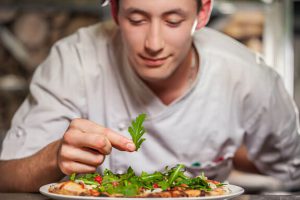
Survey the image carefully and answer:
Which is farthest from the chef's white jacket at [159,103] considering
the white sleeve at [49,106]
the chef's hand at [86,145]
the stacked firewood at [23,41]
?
the stacked firewood at [23,41]

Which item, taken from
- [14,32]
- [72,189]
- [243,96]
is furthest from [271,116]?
[14,32]

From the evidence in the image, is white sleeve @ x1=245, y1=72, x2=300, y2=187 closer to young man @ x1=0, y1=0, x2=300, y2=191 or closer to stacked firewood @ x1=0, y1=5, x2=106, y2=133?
young man @ x1=0, y1=0, x2=300, y2=191

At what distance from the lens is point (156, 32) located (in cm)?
176

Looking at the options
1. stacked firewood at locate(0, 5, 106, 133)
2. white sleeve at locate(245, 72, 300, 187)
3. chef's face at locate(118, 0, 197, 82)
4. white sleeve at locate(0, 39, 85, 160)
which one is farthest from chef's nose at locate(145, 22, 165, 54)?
stacked firewood at locate(0, 5, 106, 133)

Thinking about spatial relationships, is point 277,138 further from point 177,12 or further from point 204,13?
point 177,12

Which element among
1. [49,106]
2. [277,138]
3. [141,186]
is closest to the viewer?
[141,186]

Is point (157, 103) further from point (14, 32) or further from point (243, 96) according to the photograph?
point (14, 32)

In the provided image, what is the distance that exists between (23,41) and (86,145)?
10.6ft

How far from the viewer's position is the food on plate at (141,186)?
122 cm

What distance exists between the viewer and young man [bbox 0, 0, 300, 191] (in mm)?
1852

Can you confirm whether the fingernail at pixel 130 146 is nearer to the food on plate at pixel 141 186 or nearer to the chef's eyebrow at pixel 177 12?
the food on plate at pixel 141 186

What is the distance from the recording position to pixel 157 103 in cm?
208

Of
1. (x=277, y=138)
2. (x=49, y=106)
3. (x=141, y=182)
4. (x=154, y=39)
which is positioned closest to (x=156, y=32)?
(x=154, y=39)

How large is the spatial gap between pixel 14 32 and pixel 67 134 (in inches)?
127
